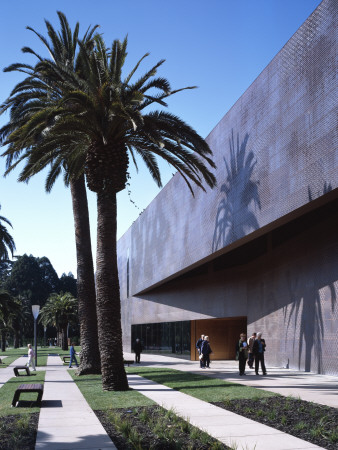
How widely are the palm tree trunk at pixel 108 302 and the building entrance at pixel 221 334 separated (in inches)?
823

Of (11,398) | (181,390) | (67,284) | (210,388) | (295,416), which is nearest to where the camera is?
(295,416)

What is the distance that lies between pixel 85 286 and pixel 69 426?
14031 mm

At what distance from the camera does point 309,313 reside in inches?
856

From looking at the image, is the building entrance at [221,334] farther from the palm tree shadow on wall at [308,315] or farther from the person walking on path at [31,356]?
the palm tree shadow on wall at [308,315]

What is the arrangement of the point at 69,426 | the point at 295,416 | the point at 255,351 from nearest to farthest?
the point at 69,426
the point at 295,416
the point at 255,351

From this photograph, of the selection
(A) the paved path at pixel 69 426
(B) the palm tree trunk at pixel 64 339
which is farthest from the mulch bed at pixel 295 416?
(B) the palm tree trunk at pixel 64 339

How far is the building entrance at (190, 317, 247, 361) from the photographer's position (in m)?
36.7

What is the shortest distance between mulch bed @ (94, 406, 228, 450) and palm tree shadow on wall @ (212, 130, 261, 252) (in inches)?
429

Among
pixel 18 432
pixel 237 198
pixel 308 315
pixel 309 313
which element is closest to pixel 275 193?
pixel 237 198

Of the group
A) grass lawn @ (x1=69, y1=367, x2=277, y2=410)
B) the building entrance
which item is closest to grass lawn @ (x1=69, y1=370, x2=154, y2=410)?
grass lawn @ (x1=69, y1=367, x2=277, y2=410)

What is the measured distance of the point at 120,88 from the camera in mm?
16344

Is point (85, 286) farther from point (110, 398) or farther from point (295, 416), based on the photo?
point (295, 416)

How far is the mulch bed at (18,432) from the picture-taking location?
28.3 ft

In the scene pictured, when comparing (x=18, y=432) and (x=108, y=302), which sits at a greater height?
(x=108, y=302)
